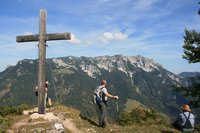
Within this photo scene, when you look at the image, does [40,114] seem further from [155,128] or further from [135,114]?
[135,114]

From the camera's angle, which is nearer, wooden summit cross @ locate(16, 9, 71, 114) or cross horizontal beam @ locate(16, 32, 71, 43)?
cross horizontal beam @ locate(16, 32, 71, 43)

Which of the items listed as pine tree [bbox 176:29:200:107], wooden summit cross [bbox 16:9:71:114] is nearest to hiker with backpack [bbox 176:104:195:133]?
wooden summit cross [bbox 16:9:71:114]

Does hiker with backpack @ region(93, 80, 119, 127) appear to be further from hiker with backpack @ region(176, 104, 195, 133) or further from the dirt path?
hiker with backpack @ region(176, 104, 195, 133)

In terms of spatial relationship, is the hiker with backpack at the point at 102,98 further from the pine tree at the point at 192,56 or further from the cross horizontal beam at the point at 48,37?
the pine tree at the point at 192,56

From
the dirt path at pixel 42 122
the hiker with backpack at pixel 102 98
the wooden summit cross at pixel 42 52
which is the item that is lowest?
the dirt path at pixel 42 122

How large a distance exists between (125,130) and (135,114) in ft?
98.0

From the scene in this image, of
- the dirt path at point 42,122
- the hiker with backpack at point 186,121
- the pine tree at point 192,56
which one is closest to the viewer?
the hiker with backpack at point 186,121

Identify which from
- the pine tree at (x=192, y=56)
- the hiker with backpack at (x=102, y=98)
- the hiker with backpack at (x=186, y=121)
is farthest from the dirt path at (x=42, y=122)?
the pine tree at (x=192, y=56)

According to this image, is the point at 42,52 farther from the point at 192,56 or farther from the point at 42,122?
the point at 192,56

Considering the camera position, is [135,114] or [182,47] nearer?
[182,47]

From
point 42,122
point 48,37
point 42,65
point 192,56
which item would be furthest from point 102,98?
point 192,56

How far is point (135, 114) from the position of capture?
45969 mm

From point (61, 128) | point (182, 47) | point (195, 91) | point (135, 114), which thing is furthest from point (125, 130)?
point (135, 114)

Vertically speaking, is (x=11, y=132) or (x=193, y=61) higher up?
(x=193, y=61)
